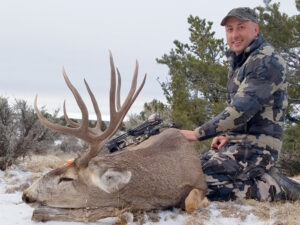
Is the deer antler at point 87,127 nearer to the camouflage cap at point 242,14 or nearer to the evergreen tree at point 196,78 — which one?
the camouflage cap at point 242,14

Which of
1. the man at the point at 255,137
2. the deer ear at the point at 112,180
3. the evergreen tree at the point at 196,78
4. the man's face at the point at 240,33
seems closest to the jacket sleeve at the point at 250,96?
the man at the point at 255,137

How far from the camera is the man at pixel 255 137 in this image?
3.72m

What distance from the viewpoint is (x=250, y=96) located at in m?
3.65

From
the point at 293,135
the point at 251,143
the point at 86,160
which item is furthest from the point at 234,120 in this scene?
the point at 293,135

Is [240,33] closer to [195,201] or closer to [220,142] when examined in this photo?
[220,142]

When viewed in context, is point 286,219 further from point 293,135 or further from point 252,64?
point 293,135

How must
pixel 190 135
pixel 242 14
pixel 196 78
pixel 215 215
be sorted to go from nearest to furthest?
pixel 215 215 → pixel 190 135 → pixel 242 14 → pixel 196 78

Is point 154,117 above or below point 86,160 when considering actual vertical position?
above

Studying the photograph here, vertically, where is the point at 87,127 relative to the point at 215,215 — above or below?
above

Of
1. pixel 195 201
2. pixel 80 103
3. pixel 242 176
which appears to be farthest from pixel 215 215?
pixel 80 103

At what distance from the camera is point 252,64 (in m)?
3.86

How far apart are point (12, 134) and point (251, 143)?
4386 millimetres

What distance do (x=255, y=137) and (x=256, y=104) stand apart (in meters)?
0.40

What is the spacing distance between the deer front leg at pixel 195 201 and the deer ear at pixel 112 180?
596mm
